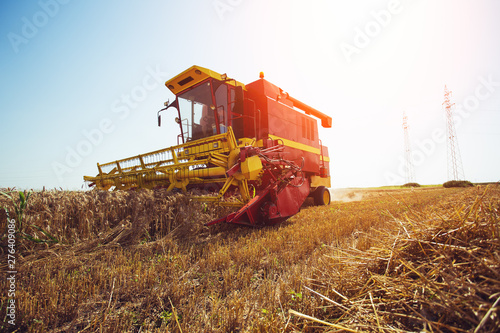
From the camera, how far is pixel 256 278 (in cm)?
222

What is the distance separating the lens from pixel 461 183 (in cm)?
2227

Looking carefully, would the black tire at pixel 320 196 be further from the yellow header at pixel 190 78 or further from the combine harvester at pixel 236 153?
the yellow header at pixel 190 78

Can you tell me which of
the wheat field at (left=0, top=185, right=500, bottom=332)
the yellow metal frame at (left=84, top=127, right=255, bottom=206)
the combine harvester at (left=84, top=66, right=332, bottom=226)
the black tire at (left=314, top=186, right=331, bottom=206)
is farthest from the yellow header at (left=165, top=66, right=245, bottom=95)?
the black tire at (left=314, top=186, right=331, bottom=206)

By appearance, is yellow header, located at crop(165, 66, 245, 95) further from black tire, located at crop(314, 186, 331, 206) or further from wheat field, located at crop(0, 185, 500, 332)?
black tire, located at crop(314, 186, 331, 206)

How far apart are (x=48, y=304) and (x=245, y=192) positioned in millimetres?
3039

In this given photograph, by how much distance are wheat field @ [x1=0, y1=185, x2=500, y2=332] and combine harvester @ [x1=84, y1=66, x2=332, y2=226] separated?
117 centimetres

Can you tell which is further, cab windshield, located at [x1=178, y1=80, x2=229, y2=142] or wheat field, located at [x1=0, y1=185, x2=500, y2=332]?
cab windshield, located at [x1=178, y1=80, x2=229, y2=142]

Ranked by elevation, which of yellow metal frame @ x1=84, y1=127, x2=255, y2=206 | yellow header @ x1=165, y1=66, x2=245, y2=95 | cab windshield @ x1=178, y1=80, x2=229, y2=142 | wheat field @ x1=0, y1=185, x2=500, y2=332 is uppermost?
Result: yellow header @ x1=165, y1=66, x2=245, y2=95

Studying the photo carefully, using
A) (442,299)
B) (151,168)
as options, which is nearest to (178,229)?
(151,168)

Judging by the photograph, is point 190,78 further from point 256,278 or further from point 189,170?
point 256,278

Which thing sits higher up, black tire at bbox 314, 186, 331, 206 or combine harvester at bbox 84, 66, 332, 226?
combine harvester at bbox 84, 66, 332, 226

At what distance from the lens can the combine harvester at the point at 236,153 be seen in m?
4.26

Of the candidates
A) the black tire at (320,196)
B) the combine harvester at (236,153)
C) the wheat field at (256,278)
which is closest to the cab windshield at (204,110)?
the combine harvester at (236,153)

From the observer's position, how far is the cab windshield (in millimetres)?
6000
